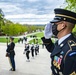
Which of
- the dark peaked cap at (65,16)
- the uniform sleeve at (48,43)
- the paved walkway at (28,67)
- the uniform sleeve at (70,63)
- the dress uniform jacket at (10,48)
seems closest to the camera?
the uniform sleeve at (70,63)

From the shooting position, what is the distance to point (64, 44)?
9.62ft

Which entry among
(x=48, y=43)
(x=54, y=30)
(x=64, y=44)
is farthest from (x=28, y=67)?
(x=64, y=44)

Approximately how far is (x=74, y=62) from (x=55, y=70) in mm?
406

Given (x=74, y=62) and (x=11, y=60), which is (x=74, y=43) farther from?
(x=11, y=60)

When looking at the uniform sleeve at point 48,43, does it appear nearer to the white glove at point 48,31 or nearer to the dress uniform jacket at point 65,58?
the white glove at point 48,31

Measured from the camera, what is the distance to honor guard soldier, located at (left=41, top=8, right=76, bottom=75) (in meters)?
2.72

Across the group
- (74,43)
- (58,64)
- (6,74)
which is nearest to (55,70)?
(58,64)

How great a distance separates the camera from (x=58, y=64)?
290cm

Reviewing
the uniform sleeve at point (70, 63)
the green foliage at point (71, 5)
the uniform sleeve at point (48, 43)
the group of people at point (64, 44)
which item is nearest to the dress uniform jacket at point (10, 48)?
the green foliage at point (71, 5)

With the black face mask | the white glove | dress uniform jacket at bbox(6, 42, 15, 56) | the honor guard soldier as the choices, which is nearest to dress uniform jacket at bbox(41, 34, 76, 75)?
the honor guard soldier

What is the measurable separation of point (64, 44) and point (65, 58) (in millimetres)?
216

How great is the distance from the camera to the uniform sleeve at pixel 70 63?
2689 mm

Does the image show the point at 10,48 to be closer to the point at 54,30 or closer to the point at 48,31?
the point at 48,31

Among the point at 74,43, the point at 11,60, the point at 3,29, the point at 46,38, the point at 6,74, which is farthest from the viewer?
the point at 3,29
